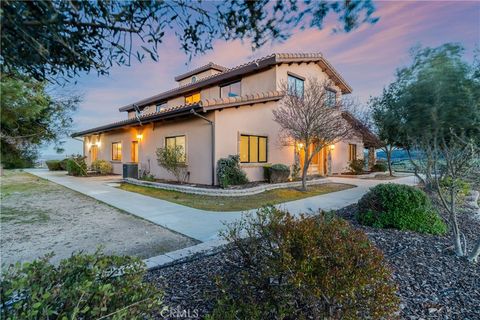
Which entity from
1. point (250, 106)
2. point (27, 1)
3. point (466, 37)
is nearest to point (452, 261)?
point (466, 37)

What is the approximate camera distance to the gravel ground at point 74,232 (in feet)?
13.7

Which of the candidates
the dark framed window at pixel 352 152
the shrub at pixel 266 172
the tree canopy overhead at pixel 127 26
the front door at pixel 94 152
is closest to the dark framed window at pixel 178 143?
the shrub at pixel 266 172

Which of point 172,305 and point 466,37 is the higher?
point 466,37

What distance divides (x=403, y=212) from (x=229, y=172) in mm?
6636

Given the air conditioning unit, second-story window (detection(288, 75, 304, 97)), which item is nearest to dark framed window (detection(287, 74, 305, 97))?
second-story window (detection(288, 75, 304, 97))

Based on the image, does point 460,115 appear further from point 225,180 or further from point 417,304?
point 225,180

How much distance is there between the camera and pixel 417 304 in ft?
8.76

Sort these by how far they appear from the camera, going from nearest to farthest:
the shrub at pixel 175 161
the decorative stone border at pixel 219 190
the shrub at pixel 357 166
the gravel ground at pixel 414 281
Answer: the gravel ground at pixel 414 281 < the decorative stone border at pixel 219 190 < the shrub at pixel 175 161 < the shrub at pixel 357 166

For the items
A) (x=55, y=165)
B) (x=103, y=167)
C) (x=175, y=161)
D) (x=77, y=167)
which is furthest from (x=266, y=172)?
(x=55, y=165)

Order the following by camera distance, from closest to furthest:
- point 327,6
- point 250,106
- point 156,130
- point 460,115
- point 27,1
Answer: point 27,1 < point 327,6 < point 460,115 < point 250,106 < point 156,130

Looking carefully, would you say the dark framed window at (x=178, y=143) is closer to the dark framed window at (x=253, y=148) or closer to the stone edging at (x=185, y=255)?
the dark framed window at (x=253, y=148)

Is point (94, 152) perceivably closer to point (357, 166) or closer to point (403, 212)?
point (357, 166)

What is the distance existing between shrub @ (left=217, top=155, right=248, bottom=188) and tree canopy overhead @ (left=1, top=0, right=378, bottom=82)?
844 cm

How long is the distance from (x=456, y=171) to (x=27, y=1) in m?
5.40
